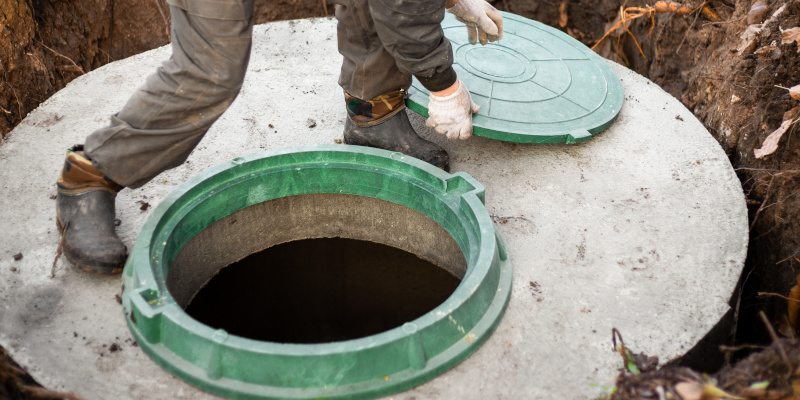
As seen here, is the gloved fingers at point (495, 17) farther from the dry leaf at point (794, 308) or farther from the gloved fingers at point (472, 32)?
the dry leaf at point (794, 308)

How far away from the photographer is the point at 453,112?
2303 mm

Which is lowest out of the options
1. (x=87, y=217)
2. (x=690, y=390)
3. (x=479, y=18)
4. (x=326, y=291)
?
(x=326, y=291)

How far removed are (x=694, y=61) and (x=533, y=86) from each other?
47.5 inches

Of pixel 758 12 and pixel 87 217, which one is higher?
pixel 758 12

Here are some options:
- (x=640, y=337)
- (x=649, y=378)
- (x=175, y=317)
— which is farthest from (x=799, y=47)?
(x=175, y=317)

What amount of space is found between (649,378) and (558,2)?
3401mm

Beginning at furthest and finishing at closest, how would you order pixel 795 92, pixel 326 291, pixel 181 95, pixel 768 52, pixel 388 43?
pixel 326 291 < pixel 768 52 < pixel 795 92 < pixel 388 43 < pixel 181 95

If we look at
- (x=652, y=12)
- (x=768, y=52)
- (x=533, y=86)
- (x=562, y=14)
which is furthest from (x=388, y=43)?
(x=562, y=14)

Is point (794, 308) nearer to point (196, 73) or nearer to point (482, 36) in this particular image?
point (482, 36)

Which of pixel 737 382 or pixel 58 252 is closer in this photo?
pixel 737 382


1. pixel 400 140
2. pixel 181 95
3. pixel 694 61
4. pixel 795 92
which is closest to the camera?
pixel 181 95

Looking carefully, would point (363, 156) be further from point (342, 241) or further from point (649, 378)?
point (649, 378)

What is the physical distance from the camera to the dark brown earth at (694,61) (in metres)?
2.34

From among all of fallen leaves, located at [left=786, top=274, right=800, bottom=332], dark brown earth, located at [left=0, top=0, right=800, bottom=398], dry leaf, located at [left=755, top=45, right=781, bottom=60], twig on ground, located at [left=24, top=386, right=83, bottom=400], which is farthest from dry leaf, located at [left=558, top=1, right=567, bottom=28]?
twig on ground, located at [left=24, top=386, right=83, bottom=400]
